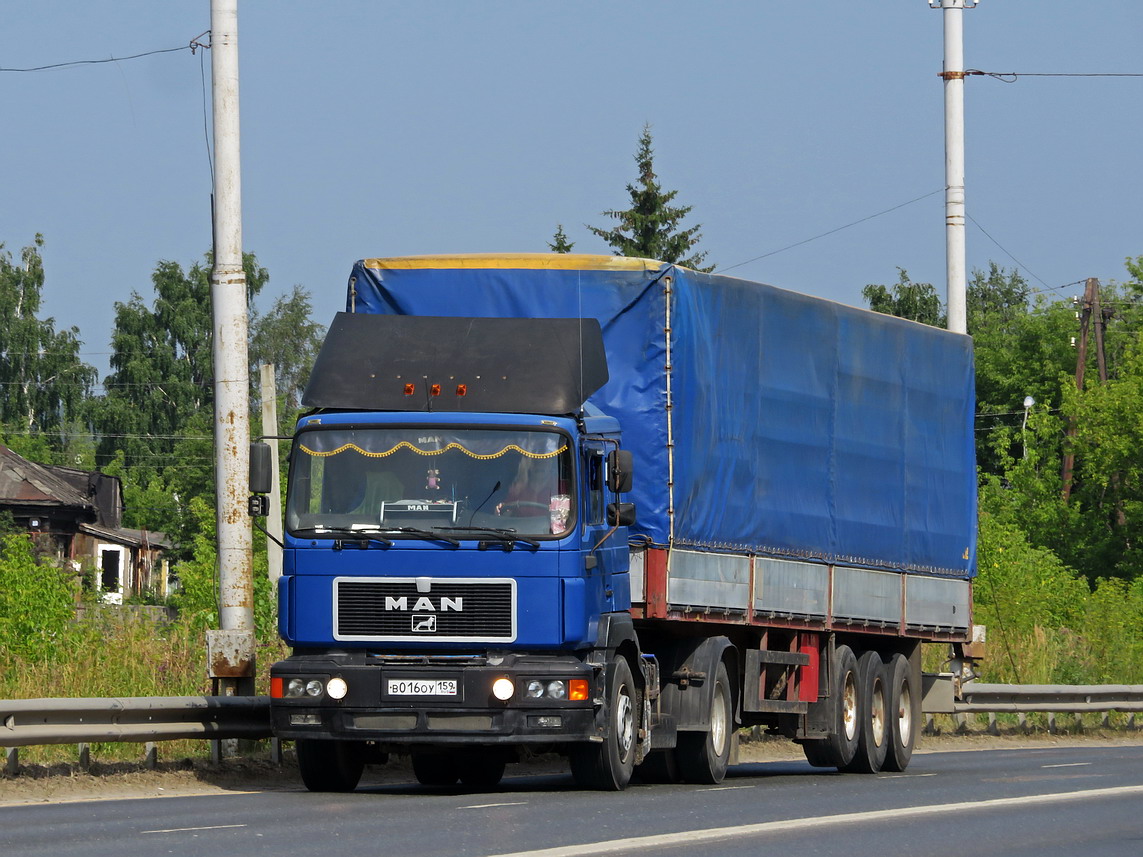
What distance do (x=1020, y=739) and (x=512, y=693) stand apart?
1674 centimetres

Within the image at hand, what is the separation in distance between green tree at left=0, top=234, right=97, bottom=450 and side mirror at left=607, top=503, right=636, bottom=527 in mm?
82305

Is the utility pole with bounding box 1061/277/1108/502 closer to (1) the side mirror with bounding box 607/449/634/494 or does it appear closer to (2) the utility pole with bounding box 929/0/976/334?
(2) the utility pole with bounding box 929/0/976/334

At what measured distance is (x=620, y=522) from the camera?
15414 mm

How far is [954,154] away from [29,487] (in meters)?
60.4

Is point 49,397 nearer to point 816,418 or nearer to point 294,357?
point 294,357

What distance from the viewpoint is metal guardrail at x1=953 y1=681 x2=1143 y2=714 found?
2810cm

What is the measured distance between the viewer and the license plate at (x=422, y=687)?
14570mm

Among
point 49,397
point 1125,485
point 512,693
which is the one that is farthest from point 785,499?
point 49,397

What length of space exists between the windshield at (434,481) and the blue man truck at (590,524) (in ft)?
0.05

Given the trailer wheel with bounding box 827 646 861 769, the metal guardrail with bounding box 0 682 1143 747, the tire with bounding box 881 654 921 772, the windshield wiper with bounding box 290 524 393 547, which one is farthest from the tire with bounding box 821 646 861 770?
the windshield wiper with bounding box 290 524 393 547

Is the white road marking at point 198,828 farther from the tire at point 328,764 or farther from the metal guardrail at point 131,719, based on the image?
the tire at point 328,764

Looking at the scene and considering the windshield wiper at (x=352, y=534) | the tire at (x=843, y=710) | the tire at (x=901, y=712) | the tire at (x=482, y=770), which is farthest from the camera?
the tire at (x=901, y=712)

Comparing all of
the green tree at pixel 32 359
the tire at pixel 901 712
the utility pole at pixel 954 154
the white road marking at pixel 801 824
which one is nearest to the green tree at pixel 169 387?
the green tree at pixel 32 359

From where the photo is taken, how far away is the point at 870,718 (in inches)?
810
